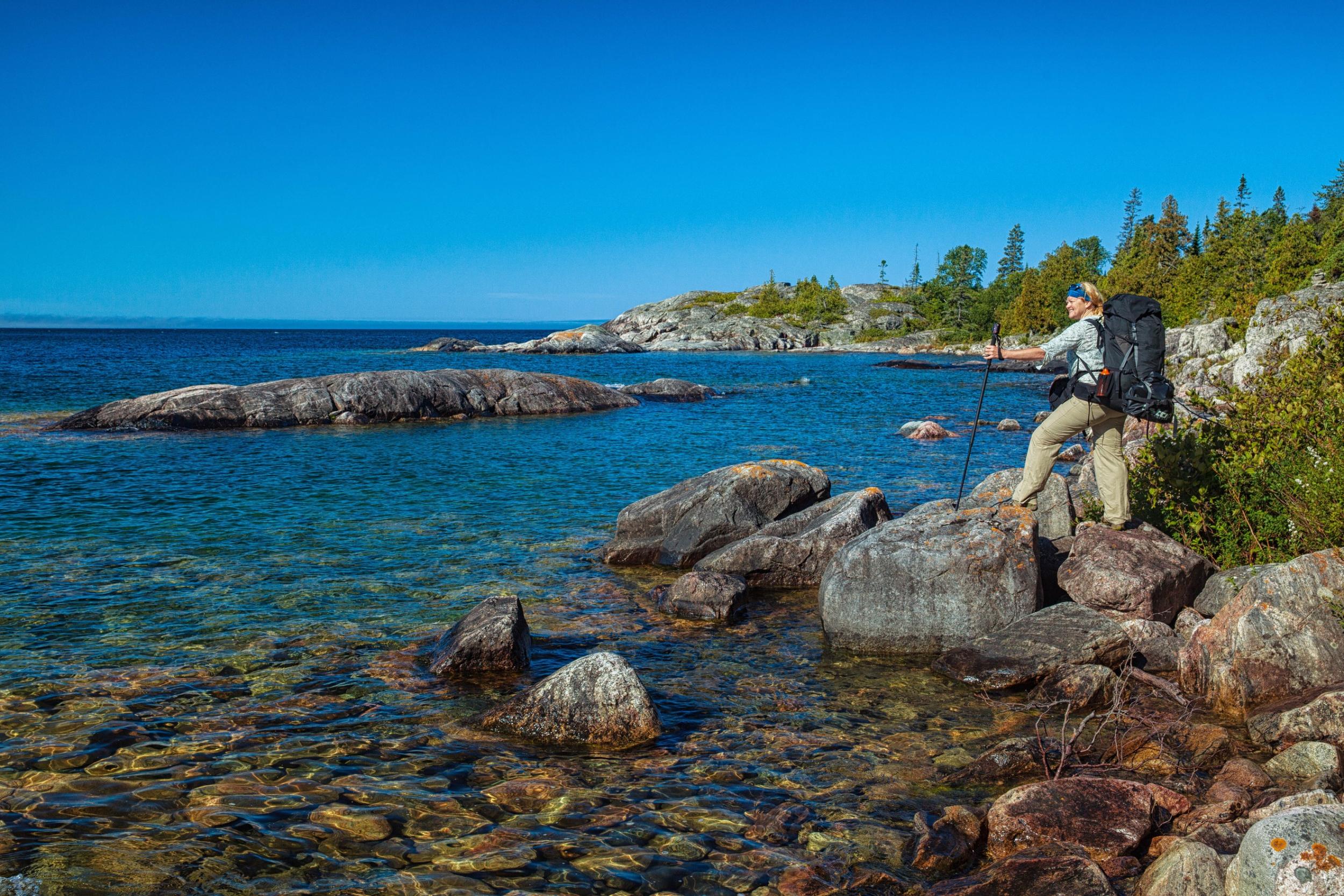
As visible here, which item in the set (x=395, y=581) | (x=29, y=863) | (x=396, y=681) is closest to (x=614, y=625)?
(x=396, y=681)

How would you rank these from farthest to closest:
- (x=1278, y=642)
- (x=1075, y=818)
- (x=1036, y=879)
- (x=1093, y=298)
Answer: (x=1093, y=298) → (x=1278, y=642) → (x=1075, y=818) → (x=1036, y=879)

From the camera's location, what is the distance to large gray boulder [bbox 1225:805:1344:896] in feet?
15.3

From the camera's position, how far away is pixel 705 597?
12.8 meters

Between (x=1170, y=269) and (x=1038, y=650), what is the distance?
402 feet

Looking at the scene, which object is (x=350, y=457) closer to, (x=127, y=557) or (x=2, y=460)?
(x=2, y=460)

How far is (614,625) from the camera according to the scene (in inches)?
488

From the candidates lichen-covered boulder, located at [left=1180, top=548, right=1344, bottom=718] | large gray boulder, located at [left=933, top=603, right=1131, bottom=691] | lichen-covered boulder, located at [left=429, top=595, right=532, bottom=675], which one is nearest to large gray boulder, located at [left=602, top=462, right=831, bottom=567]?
lichen-covered boulder, located at [left=429, top=595, right=532, bottom=675]

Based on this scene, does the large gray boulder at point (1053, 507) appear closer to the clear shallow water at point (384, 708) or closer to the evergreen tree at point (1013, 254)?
the clear shallow water at point (384, 708)

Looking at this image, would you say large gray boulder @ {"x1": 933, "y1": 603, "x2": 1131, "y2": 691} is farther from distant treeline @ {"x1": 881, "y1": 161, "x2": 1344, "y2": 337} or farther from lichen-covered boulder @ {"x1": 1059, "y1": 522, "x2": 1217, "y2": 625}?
distant treeline @ {"x1": 881, "y1": 161, "x2": 1344, "y2": 337}

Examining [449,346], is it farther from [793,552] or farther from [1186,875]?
[1186,875]

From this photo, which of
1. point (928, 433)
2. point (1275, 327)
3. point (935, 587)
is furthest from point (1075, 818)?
point (1275, 327)

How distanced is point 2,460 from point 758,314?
154m

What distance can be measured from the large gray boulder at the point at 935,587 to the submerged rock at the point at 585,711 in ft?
12.5

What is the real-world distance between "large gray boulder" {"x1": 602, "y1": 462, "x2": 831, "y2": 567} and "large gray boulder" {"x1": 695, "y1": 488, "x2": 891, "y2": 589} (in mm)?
852
